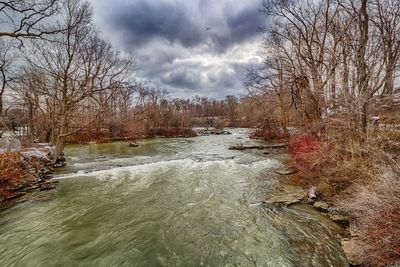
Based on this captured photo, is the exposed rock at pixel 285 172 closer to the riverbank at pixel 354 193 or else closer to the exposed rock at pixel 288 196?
the riverbank at pixel 354 193

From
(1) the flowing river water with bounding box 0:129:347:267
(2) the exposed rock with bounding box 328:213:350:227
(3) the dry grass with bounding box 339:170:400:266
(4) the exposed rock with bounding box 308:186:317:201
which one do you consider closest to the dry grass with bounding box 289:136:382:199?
(4) the exposed rock with bounding box 308:186:317:201

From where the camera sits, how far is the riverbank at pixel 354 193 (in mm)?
3658

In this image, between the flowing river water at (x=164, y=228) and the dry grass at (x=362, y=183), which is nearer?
the dry grass at (x=362, y=183)

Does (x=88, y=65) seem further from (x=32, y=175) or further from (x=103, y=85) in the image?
(x=32, y=175)

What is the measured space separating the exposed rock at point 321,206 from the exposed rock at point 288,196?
0.53 m

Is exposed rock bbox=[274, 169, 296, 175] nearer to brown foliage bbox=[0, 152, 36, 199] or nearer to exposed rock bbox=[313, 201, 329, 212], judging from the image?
exposed rock bbox=[313, 201, 329, 212]

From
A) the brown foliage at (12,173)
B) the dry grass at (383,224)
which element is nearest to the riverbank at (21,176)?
the brown foliage at (12,173)

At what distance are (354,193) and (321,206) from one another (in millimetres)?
931

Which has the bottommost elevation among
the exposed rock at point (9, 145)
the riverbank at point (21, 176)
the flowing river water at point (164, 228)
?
the flowing river water at point (164, 228)

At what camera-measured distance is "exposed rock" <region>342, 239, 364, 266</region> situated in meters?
3.96

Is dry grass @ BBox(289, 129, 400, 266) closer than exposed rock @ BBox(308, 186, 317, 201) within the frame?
Yes

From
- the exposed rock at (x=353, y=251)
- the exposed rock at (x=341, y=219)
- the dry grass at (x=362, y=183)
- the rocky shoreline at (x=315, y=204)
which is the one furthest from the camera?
the exposed rock at (x=341, y=219)

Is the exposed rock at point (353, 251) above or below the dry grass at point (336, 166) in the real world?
below

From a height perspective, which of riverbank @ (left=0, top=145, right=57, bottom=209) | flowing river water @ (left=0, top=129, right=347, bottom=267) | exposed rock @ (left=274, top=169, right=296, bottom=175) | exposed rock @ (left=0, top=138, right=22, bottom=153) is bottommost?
flowing river water @ (left=0, top=129, right=347, bottom=267)
